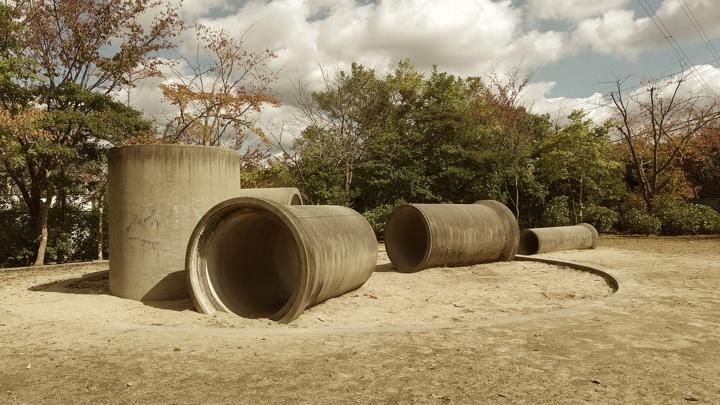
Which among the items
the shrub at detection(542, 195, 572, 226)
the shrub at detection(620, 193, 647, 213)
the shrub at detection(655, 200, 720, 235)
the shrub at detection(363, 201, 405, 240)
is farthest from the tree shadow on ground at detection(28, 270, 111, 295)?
the shrub at detection(620, 193, 647, 213)

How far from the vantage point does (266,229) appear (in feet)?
29.8

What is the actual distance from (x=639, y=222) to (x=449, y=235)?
46.1 feet

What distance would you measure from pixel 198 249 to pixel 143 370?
2.88 m

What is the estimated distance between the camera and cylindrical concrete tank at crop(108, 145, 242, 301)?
301 inches

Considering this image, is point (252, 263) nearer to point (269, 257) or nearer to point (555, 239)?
point (269, 257)

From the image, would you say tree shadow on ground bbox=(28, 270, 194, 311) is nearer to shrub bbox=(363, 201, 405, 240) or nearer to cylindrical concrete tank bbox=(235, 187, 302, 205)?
cylindrical concrete tank bbox=(235, 187, 302, 205)

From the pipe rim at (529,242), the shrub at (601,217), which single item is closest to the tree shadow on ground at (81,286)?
the pipe rim at (529,242)

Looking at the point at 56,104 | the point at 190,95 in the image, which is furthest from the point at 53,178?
the point at 190,95

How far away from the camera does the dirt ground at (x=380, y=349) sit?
3.92m

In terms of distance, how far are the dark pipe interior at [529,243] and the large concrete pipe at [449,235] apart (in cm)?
227

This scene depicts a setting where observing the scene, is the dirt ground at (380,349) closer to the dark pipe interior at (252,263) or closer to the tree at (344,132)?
the dark pipe interior at (252,263)

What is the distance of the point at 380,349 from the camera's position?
503 centimetres

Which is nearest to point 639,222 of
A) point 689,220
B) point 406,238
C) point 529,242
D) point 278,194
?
point 689,220

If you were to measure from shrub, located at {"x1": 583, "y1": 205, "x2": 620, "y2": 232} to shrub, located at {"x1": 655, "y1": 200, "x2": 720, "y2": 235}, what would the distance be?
6.18ft
